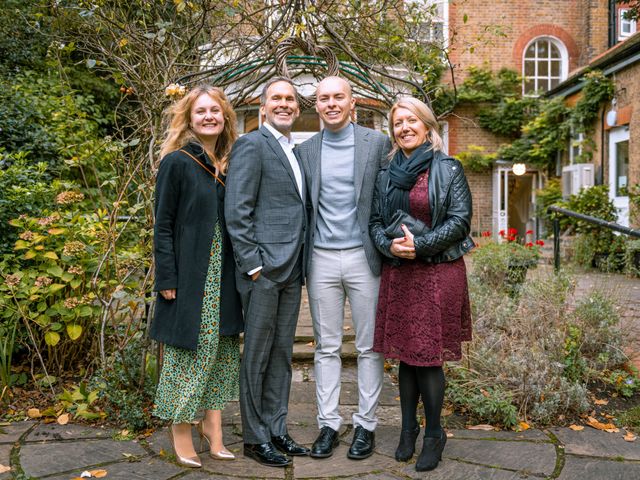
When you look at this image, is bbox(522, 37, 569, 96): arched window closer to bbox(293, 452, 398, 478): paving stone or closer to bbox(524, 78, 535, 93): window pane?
bbox(524, 78, 535, 93): window pane

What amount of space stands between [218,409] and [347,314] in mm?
3173

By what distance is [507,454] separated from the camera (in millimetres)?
3135

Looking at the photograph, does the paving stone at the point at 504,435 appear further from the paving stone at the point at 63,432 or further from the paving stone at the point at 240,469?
the paving stone at the point at 63,432

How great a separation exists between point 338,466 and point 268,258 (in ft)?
3.73

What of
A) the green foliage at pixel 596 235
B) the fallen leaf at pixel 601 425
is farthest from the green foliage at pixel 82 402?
the green foliage at pixel 596 235

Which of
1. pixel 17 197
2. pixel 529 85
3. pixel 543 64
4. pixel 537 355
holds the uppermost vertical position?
pixel 543 64

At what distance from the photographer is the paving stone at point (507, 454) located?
2998 millimetres

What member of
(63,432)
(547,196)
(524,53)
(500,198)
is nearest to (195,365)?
(63,432)

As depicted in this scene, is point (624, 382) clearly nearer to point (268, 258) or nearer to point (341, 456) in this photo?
point (341, 456)

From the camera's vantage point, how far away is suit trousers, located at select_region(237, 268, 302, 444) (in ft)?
9.95

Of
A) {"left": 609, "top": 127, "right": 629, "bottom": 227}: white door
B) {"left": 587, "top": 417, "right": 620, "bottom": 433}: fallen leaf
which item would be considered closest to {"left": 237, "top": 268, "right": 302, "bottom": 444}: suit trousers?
{"left": 587, "top": 417, "right": 620, "bottom": 433}: fallen leaf

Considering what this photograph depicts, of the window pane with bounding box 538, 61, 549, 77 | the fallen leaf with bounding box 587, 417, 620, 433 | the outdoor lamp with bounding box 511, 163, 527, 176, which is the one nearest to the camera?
the fallen leaf with bounding box 587, 417, 620, 433

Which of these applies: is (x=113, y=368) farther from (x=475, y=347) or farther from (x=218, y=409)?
(x=475, y=347)

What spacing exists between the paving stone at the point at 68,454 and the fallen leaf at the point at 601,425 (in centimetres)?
264
